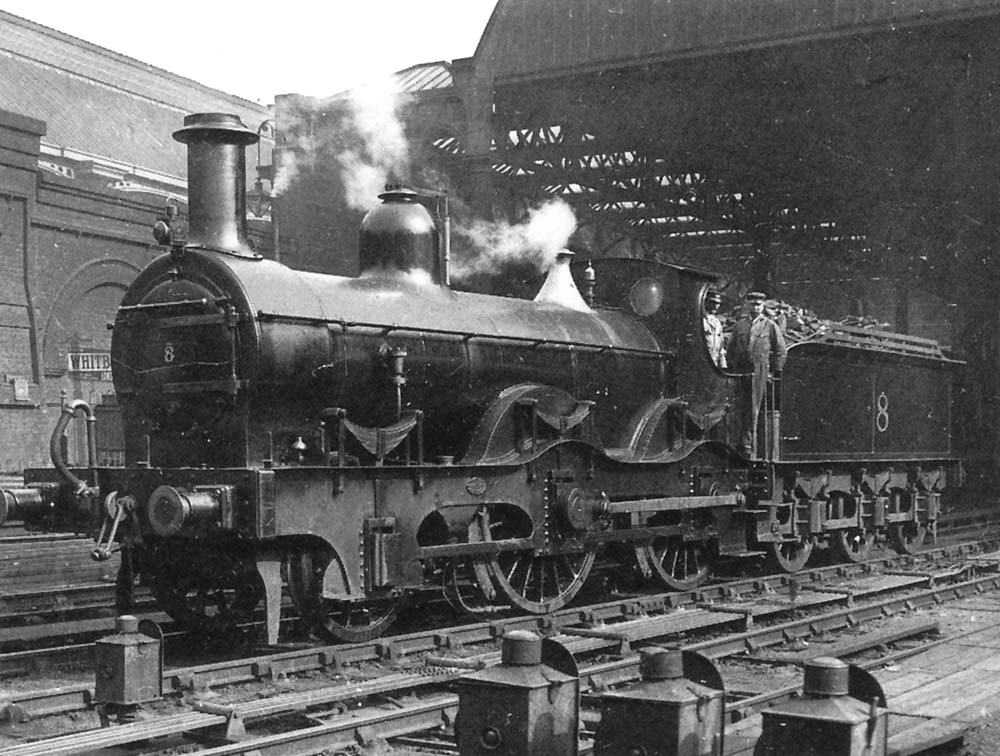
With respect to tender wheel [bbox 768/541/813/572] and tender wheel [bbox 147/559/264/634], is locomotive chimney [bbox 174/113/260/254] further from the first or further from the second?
tender wheel [bbox 768/541/813/572]

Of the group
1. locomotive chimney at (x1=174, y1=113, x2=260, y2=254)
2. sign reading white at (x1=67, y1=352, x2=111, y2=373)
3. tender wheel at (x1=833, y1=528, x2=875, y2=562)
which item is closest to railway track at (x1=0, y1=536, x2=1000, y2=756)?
tender wheel at (x1=833, y1=528, x2=875, y2=562)

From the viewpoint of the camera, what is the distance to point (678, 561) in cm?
1181

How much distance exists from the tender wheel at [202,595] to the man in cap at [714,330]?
5.24 metres

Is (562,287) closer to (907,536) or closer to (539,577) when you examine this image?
(539,577)

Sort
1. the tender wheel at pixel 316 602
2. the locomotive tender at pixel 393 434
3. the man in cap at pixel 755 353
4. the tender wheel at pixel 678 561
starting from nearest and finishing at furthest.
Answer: the locomotive tender at pixel 393 434
the tender wheel at pixel 316 602
the tender wheel at pixel 678 561
the man in cap at pixel 755 353

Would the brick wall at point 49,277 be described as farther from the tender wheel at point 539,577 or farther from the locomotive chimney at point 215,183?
the locomotive chimney at point 215,183

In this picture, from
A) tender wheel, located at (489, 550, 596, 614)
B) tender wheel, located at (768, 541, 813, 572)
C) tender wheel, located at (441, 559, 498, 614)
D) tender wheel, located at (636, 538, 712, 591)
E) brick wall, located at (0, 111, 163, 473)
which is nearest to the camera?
tender wheel, located at (441, 559, 498, 614)

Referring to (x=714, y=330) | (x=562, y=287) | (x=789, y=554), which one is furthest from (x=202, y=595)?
(x=789, y=554)

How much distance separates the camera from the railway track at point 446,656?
6.05m

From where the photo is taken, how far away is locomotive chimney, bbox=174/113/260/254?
28.5ft

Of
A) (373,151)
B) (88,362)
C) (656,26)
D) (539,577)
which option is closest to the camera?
(539,577)

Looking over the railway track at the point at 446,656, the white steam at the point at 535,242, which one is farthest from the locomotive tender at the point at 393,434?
the white steam at the point at 535,242

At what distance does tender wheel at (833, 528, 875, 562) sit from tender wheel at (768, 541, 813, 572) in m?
0.75

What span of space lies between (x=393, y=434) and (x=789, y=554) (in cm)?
618
